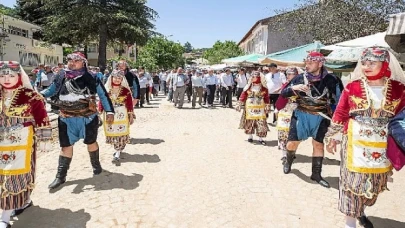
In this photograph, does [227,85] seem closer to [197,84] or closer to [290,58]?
[197,84]

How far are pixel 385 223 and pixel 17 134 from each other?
13.6ft

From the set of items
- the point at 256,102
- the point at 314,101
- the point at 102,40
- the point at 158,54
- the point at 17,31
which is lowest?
the point at 256,102

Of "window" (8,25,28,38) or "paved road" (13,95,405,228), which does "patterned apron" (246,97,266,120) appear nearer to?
"paved road" (13,95,405,228)

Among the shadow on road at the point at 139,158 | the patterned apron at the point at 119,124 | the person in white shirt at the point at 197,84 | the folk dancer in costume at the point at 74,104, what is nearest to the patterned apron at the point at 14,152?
the folk dancer in costume at the point at 74,104

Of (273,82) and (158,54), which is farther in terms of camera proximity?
(158,54)

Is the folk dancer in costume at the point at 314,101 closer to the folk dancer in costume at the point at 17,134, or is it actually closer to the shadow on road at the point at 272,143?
the shadow on road at the point at 272,143

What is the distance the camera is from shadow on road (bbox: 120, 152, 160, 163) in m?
6.48

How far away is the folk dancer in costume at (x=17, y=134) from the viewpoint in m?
3.52

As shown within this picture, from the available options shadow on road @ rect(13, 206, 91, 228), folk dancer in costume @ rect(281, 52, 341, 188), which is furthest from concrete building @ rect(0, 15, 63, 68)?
folk dancer in costume @ rect(281, 52, 341, 188)

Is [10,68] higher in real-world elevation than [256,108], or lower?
higher

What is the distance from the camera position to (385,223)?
3920 mm

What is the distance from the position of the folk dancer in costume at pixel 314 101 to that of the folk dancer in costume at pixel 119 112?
295cm

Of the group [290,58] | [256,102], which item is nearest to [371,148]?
[256,102]

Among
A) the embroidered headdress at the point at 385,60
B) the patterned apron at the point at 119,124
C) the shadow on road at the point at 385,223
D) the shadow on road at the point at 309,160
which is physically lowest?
the shadow on road at the point at 385,223
